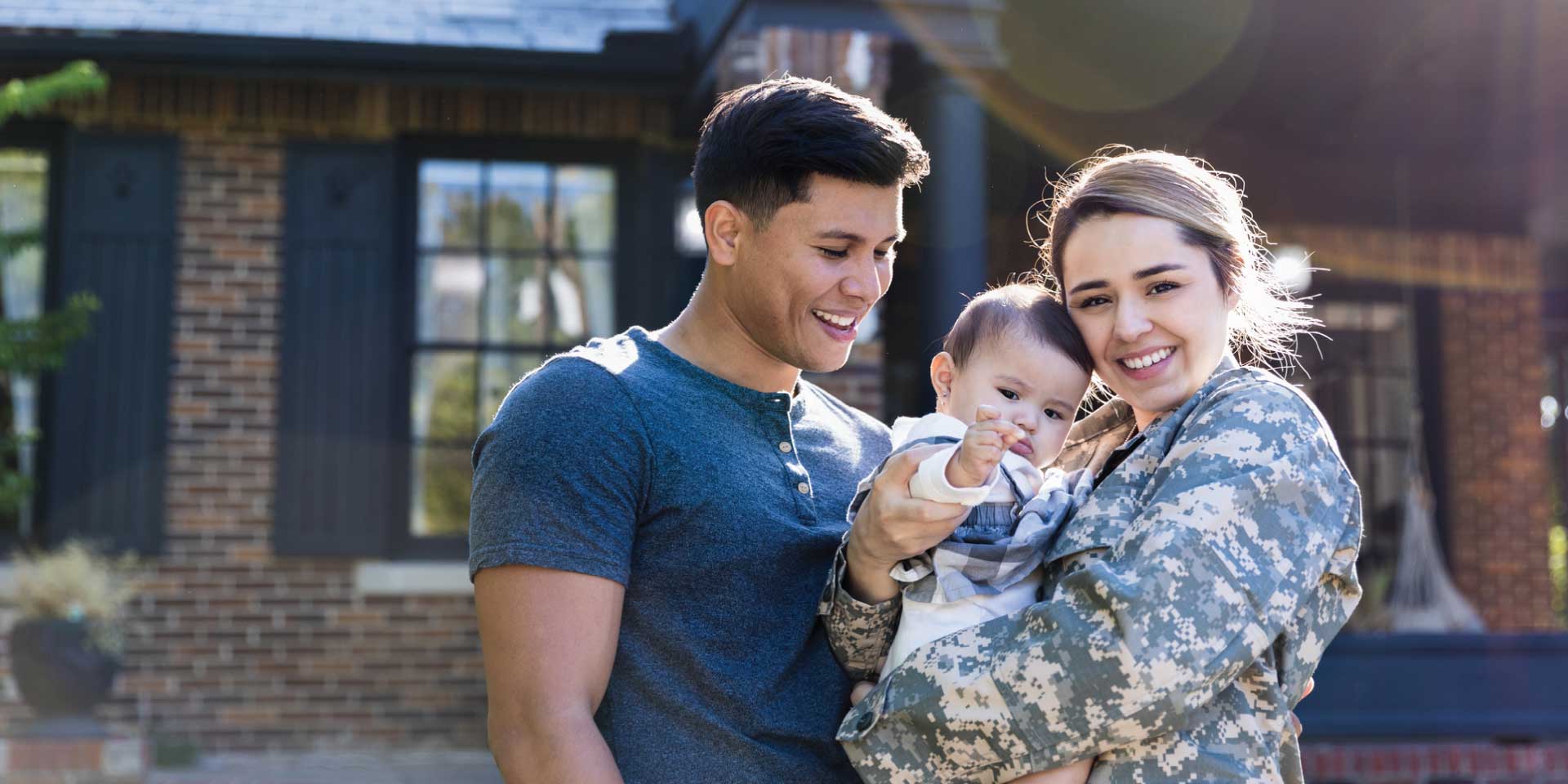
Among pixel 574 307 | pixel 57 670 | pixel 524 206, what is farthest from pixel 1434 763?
pixel 57 670

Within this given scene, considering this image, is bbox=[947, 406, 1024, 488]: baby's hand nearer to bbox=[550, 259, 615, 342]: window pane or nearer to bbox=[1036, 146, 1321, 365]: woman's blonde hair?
bbox=[1036, 146, 1321, 365]: woman's blonde hair

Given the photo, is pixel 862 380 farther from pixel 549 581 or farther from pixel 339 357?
pixel 549 581

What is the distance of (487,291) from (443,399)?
0.57 metres

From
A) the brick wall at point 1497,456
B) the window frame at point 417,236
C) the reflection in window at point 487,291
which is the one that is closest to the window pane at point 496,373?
the reflection in window at point 487,291

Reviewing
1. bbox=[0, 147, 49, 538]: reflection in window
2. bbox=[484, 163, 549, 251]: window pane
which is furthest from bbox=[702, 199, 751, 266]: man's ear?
bbox=[0, 147, 49, 538]: reflection in window

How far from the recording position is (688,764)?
1821 mm

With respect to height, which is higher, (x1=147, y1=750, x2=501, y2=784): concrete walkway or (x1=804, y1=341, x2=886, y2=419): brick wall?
(x1=804, y1=341, x2=886, y2=419): brick wall

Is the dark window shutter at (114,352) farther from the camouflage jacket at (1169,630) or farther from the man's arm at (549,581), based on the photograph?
the camouflage jacket at (1169,630)

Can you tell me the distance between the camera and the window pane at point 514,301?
6871mm

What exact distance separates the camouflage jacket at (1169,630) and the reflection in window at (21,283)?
5.87 m

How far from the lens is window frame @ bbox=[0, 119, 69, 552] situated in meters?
6.48

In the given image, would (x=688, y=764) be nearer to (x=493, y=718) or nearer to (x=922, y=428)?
(x=493, y=718)

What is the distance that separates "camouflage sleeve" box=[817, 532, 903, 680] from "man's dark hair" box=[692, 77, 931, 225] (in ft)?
1.77

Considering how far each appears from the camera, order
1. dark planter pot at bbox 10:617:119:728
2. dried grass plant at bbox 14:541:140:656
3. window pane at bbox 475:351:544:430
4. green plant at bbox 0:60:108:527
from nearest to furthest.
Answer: green plant at bbox 0:60:108:527 → dark planter pot at bbox 10:617:119:728 → dried grass plant at bbox 14:541:140:656 → window pane at bbox 475:351:544:430
